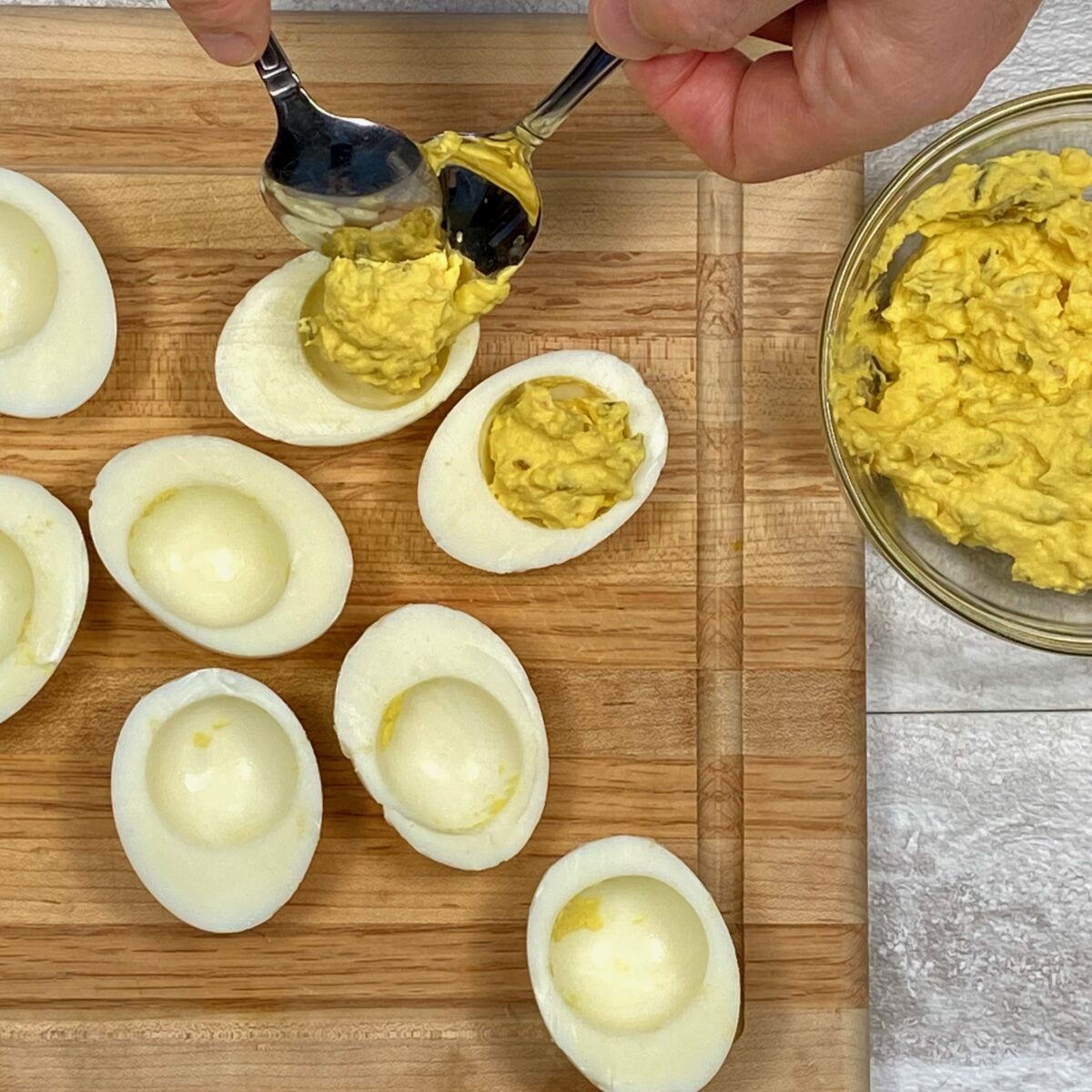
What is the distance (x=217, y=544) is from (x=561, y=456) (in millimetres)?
381

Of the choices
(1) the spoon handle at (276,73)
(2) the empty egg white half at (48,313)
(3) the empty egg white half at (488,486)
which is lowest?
(3) the empty egg white half at (488,486)

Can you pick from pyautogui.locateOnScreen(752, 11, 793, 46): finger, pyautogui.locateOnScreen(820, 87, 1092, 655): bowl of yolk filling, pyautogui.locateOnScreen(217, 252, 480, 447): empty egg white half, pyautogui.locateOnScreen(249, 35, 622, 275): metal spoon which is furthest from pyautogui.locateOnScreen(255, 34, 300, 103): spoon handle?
pyautogui.locateOnScreen(820, 87, 1092, 655): bowl of yolk filling

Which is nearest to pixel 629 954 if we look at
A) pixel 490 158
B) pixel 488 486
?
pixel 488 486

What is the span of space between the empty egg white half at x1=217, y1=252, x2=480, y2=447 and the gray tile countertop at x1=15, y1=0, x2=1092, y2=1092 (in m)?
0.58

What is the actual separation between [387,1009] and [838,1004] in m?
0.50

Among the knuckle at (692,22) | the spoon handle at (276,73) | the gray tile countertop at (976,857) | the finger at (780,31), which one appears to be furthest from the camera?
the gray tile countertop at (976,857)

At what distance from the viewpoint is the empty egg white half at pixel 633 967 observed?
3.95ft

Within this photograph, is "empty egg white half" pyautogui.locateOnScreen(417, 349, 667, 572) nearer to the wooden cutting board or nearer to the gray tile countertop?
the wooden cutting board

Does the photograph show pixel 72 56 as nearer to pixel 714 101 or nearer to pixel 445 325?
pixel 445 325

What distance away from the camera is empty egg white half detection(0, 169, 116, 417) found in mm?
1260

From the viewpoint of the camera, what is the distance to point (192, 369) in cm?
133

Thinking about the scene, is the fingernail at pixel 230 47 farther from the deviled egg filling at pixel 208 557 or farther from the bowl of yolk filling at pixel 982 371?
the bowl of yolk filling at pixel 982 371

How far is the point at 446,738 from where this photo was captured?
4.13 ft

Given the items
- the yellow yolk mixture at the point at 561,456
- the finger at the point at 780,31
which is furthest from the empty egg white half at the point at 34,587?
the finger at the point at 780,31
